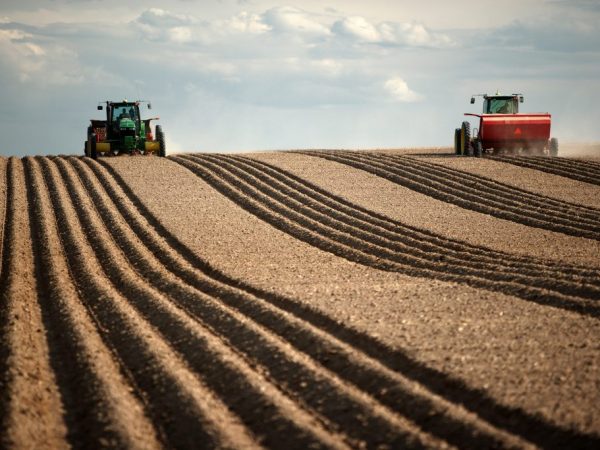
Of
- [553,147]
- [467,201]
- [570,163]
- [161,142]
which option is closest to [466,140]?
[553,147]

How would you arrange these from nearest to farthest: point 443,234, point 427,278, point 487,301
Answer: point 487,301
point 427,278
point 443,234

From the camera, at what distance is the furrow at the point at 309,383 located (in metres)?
6.64

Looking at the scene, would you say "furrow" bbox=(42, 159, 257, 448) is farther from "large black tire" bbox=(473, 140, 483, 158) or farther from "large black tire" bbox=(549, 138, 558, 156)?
"large black tire" bbox=(549, 138, 558, 156)

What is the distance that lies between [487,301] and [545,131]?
728 inches

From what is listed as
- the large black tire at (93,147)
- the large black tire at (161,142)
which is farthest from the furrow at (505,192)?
the large black tire at (93,147)

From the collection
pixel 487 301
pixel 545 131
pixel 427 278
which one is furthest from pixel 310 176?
pixel 487 301

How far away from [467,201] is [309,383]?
13197 millimetres

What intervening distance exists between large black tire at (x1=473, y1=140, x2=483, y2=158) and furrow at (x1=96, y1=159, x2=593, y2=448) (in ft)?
57.0

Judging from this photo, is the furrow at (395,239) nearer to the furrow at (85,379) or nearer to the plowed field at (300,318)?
the plowed field at (300,318)

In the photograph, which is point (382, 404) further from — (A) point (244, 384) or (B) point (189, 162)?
(B) point (189, 162)

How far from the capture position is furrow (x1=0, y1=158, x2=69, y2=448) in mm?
7012

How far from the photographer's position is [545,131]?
2781 centimetres

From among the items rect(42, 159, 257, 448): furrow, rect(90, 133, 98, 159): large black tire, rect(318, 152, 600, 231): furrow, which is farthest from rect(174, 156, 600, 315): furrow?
rect(90, 133, 98, 159): large black tire

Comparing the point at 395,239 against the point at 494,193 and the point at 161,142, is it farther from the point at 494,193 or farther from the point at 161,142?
the point at 161,142
